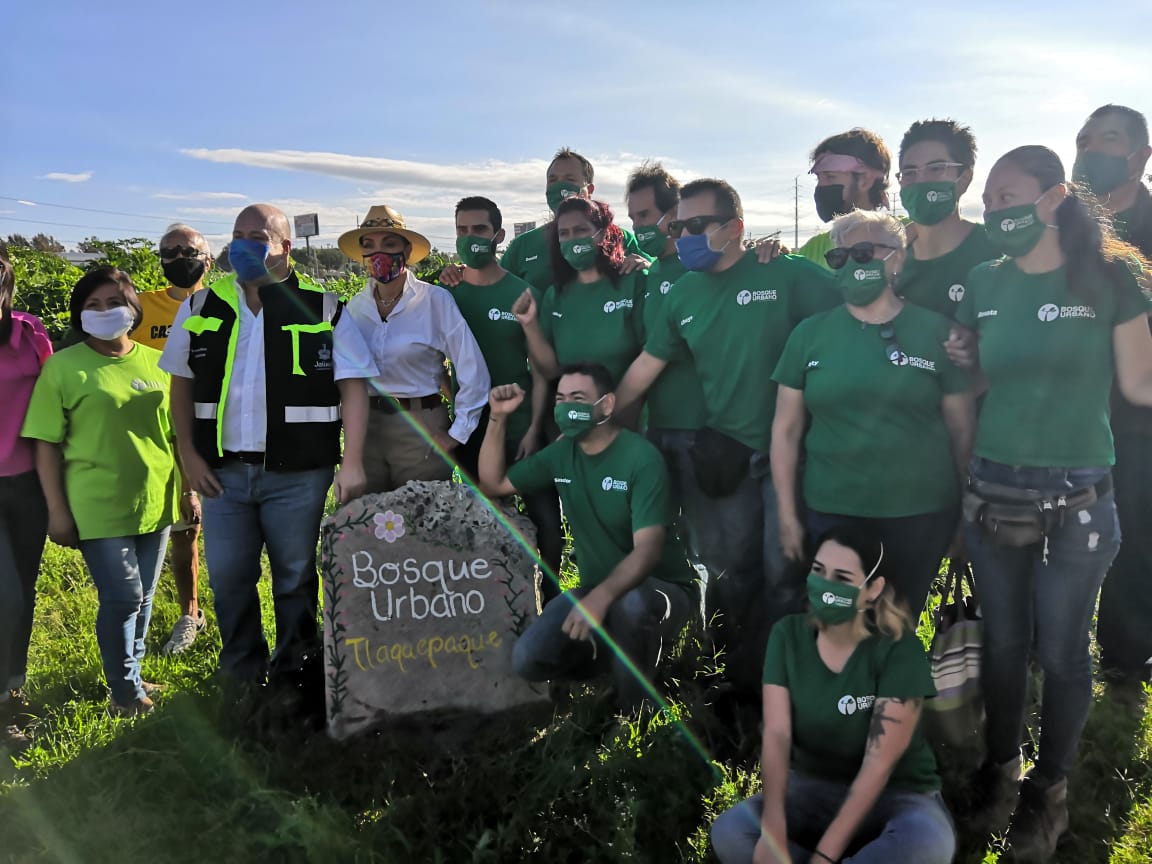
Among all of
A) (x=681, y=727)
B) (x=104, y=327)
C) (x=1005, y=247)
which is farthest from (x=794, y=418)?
(x=104, y=327)

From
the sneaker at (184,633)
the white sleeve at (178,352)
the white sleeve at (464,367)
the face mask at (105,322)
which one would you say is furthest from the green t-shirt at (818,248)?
the sneaker at (184,633)

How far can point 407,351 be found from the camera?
405cm

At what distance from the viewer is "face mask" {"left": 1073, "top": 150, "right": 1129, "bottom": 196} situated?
406cm

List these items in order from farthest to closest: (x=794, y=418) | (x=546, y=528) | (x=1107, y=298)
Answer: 1. (x=546, y=528)
2. (x=794, y=418)
3. (x=1107, y=298)

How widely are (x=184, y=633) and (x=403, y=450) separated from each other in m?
2.00

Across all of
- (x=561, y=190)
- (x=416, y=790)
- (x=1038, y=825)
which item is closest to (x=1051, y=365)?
(x=1038, y=825)

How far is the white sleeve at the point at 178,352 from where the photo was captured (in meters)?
3.80

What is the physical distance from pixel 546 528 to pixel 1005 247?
8.36ft

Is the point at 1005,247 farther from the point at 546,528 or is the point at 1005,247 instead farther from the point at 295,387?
the point at 295,387

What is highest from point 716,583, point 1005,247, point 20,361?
point 1005,247

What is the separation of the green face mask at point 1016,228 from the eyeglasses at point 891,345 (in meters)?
0.46

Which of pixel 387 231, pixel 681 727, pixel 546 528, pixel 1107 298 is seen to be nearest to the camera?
pixel 1107 298

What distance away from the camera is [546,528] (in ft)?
14.4

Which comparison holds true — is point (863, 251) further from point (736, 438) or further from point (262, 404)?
point (262, 404)
